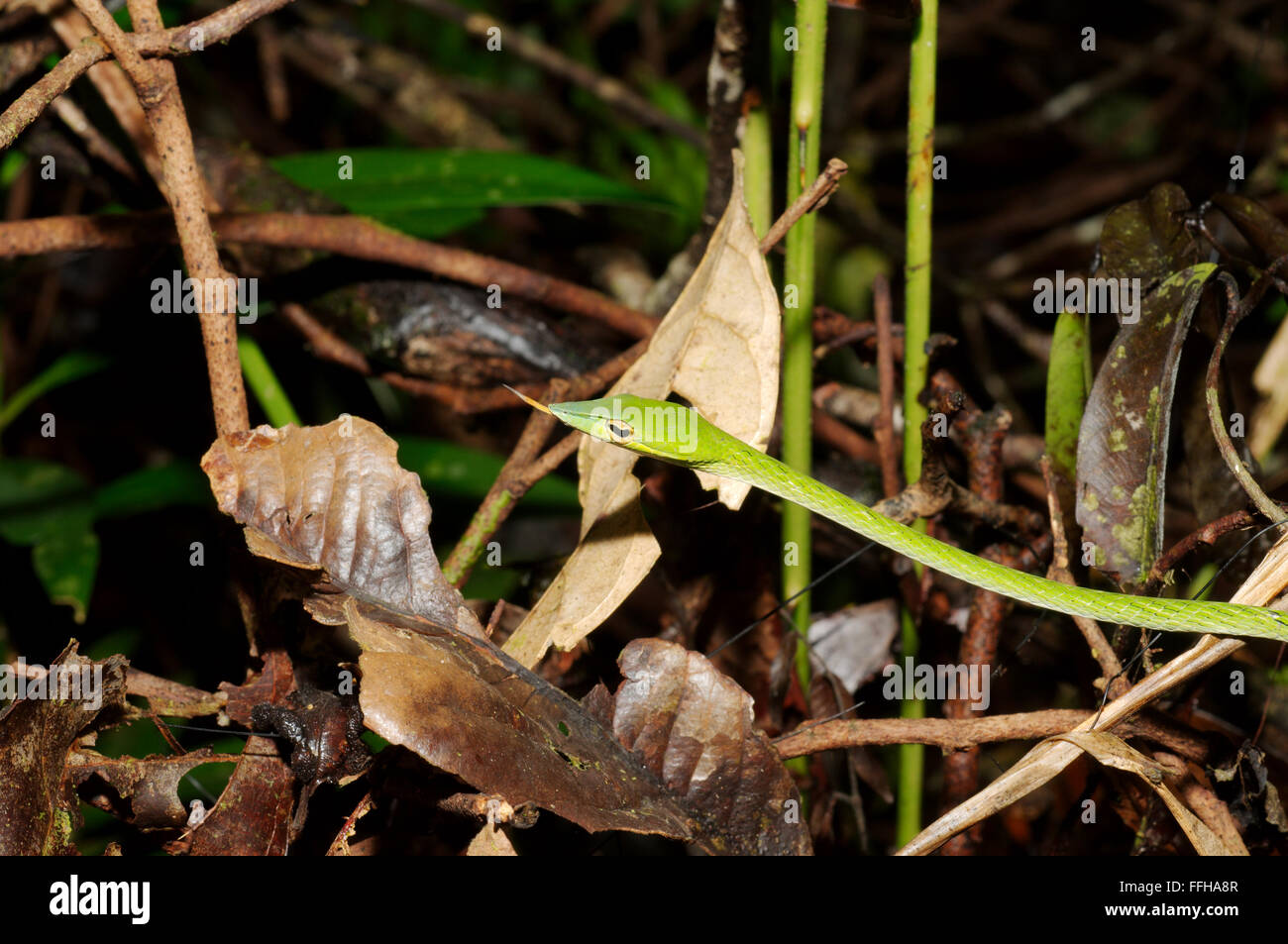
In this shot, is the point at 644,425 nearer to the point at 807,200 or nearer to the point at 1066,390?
the point at 807,200

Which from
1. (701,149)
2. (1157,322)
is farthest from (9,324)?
(1157,322)

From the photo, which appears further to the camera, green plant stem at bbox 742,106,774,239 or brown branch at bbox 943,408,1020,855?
green plant stem at bbox 742,106,774,239

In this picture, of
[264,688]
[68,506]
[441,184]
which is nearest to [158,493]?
[68,506]

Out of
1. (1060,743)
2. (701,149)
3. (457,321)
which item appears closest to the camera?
(1060,743)

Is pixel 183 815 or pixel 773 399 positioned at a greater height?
pixel 773 399

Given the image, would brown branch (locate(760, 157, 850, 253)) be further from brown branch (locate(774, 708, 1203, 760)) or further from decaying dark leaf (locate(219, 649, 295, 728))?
decaying dark leaf (locate(219, 649, 295, 728))

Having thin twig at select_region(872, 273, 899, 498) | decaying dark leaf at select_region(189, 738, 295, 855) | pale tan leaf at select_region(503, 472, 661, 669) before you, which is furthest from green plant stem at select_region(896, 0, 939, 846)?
decaying dark leaf at select_region(189, 738, 295, 855)

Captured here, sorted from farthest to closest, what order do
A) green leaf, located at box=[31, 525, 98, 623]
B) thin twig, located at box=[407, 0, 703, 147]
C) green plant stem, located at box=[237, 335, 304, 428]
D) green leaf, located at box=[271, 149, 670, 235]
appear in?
thin twig, located at box=[407, 0, 703, 147], green leaf, located at box=[271, 149, 670, 235], green leaf, located at box=[31, 525, 98, 623], green plant stem, located at box=[237, 335, 304, 428]

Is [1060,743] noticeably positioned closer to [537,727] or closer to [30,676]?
[537,727]
